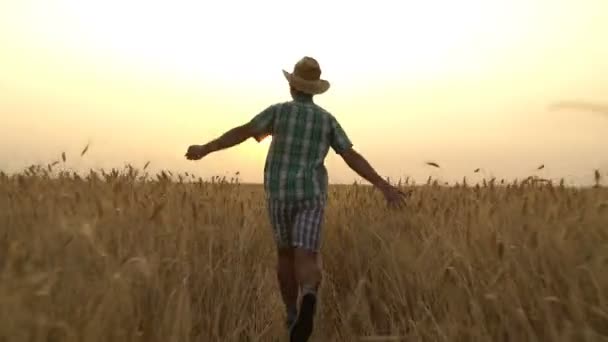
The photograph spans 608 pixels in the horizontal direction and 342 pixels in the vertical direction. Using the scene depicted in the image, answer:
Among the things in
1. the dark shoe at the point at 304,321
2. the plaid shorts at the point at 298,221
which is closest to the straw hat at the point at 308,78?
the plaid shorts at the point at 298,221

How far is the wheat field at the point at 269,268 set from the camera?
8.13ft

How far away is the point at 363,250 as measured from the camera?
205 inches

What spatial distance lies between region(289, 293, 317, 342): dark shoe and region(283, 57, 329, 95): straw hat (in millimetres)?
1259

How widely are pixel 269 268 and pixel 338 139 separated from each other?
207 centimetres

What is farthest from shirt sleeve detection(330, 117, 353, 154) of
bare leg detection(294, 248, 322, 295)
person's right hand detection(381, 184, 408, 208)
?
bare leg detection(294, 248, 322, 295)

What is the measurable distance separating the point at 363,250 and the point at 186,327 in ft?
8.52

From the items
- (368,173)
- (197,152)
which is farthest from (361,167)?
(197,152)

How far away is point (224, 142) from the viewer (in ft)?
13.7

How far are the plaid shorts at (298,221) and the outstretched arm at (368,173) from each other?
376mm

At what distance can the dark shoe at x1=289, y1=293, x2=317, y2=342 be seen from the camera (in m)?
3.75

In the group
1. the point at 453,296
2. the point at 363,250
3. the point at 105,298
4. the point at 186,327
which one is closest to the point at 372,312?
the point at 363,250

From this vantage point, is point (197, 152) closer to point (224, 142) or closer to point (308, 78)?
point (224, 142)

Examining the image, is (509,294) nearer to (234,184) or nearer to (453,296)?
(453,296)

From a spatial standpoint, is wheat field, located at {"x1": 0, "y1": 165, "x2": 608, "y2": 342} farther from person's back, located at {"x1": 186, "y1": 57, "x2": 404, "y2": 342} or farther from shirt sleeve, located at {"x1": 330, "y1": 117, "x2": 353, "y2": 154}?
shirt sleeve, located at {"x1": 330, "y1": 117, "x2": 353, "y2": 154}
